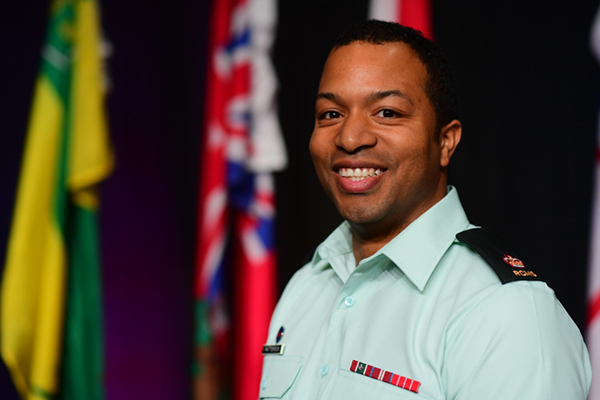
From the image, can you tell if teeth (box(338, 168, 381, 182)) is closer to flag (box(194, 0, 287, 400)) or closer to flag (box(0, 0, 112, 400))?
flag (box(194, 0, 287, 400))

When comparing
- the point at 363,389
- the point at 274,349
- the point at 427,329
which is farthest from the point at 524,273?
the point at 274,349

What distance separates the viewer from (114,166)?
2223mm

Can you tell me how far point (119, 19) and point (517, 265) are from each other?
2.04 metres

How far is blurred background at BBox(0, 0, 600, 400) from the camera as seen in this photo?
1.52m

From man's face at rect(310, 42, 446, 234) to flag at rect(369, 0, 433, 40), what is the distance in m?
0.74

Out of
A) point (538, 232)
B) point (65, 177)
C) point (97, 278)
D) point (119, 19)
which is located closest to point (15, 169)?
point (65, 177)

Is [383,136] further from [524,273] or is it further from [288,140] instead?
[288,140]

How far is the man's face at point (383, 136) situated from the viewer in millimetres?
960

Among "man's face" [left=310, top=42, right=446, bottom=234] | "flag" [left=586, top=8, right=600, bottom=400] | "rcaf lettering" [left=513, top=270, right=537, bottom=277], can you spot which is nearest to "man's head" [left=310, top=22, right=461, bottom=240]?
"man's face" [left=310, top=42, right=446, bottom=234]

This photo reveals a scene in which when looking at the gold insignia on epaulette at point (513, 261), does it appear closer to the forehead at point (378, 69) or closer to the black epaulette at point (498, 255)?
the black epaulette at point (498, 255)

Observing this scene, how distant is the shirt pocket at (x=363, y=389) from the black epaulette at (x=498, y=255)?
23 cm

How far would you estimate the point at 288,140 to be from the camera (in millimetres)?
1992

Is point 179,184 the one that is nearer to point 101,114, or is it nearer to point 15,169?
point 101,114

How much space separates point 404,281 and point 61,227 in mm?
1554
